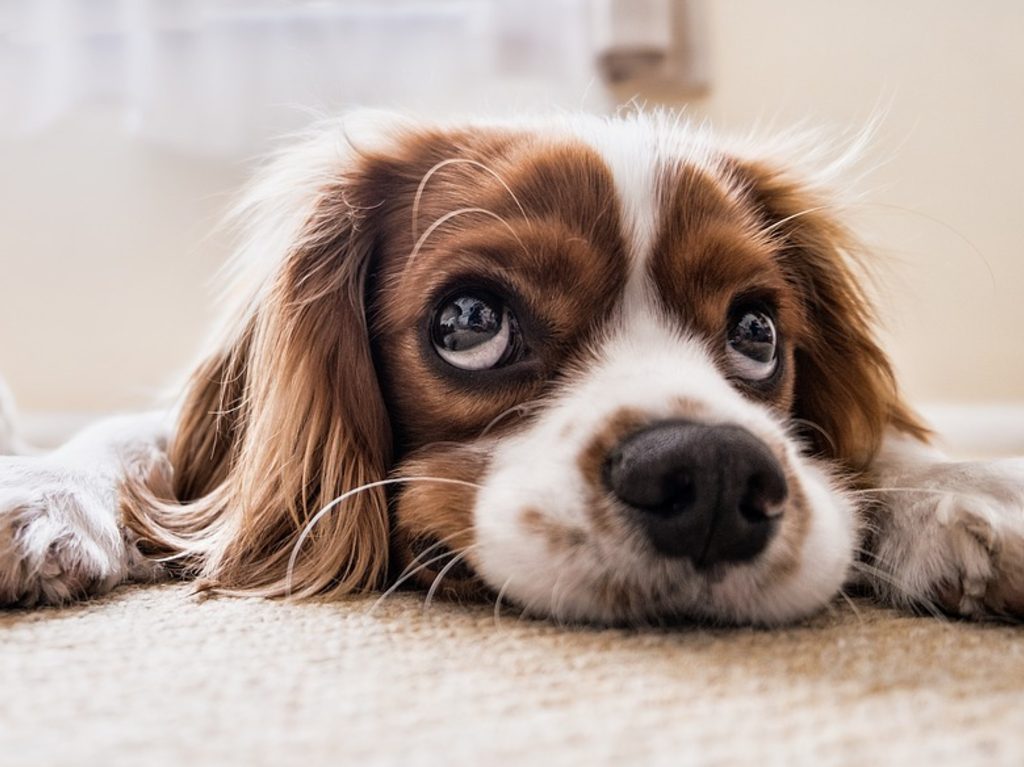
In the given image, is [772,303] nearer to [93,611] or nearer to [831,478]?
[831,478]

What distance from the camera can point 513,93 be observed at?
2936 millimetres

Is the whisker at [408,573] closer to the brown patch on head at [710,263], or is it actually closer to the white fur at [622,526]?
the white fur at [622,526]

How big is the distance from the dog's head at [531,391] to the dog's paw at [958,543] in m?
0.06

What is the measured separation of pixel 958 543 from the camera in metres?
1.09

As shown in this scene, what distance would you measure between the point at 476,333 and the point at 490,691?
0.54 meters

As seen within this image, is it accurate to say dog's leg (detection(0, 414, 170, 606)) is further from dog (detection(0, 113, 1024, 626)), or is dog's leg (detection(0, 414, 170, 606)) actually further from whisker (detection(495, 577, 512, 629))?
whisker (detection(495, 577, 512, 629))

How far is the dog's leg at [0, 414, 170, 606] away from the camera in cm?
108

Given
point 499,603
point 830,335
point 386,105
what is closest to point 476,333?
point 499,603

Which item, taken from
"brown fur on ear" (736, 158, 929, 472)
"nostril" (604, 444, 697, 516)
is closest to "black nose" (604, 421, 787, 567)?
"nostril" (604, 444, 697, 516)

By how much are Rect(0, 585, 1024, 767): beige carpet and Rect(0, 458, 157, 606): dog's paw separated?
43 mm

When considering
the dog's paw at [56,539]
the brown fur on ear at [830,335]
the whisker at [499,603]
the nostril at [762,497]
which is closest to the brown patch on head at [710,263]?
the brown fur on ear at [830,335]

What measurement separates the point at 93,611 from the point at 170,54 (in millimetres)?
2238

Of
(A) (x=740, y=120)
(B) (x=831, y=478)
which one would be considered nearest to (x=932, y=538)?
(B) (x=831, y=478)

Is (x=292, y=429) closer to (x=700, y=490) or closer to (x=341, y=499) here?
(x=341, y=499)
